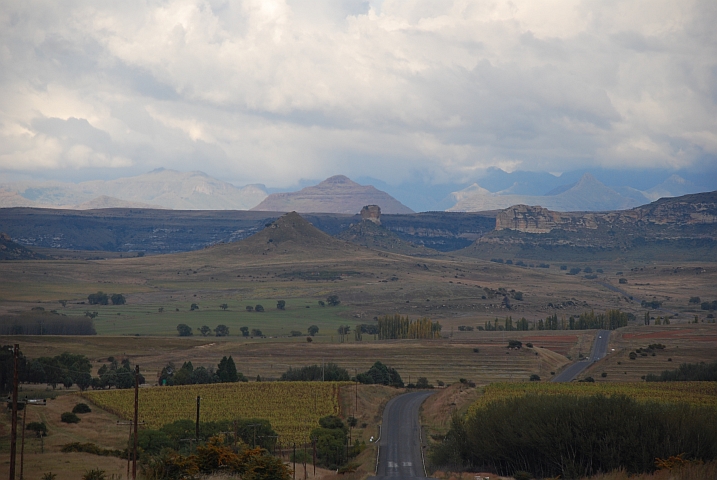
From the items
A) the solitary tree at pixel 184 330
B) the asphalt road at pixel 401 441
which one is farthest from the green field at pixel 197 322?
the asphalt road at pixel 401 441

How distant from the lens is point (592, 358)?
443 feet

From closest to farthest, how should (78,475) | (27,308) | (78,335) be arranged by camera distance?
1. (78,475)
2. (78,335)
3. (27,308)

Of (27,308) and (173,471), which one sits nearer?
(173,471)

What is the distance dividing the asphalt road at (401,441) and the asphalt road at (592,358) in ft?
73.5

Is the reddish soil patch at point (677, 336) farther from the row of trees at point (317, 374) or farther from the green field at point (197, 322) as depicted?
the row of trees at point (317, 374)

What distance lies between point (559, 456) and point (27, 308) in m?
160

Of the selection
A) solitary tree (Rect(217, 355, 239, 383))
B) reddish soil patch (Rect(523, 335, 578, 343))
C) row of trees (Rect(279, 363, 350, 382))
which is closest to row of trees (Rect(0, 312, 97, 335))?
solitary tree (Rect(217, 355, 239, 383))

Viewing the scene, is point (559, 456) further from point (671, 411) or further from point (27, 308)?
point (27, 308)

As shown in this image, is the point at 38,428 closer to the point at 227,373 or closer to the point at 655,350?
the point at 227,373

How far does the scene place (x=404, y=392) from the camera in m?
107

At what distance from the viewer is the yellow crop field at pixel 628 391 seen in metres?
76.9

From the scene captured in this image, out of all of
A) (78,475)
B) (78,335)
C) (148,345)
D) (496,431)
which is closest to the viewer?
(78,475)

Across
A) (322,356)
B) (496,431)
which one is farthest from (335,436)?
(322,356)

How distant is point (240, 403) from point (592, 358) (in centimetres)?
6690
